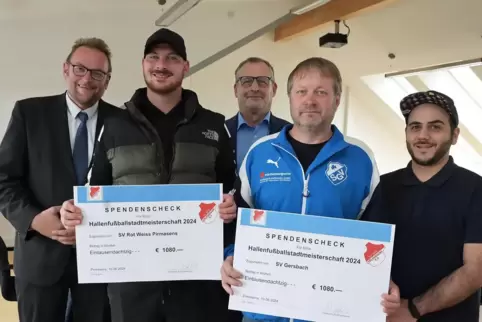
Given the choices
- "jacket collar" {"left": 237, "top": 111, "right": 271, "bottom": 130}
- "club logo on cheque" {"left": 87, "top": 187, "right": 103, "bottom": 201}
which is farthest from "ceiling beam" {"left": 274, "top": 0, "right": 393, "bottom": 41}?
"club logo on cheque" {"left": 87, "top": 187, "right": 103, "bottom": 201}

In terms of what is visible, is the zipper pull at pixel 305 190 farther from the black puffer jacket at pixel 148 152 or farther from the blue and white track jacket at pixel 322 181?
the black puffer jacket at pixel 148 152

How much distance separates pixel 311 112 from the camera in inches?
68.5

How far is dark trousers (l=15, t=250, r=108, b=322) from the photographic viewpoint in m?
2.12

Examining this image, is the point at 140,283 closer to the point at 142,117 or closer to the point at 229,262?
the point at 229,262

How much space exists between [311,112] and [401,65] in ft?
21.0

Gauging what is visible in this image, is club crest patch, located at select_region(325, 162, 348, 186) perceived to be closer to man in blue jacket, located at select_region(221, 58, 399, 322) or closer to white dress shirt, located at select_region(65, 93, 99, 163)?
man in blue jacket, located at select_region(221, 58, 399, 322)

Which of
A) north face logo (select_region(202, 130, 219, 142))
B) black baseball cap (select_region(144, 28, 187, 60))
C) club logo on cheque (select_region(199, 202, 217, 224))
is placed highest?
black baseball cap (select_region(144, 28, 187, 60))

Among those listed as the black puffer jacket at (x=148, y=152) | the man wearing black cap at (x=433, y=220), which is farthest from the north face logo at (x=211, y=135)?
the man wearing black cap at (x=433, y=220)

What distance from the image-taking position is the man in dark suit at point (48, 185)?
207cm

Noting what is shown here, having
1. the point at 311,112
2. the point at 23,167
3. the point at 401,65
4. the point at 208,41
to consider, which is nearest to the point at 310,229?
the point at 311,112

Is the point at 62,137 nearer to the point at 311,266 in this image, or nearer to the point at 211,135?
the point at 211,135

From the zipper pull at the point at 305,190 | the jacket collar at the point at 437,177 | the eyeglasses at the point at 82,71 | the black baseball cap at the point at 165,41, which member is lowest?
the zipper pull at the point at 305,190

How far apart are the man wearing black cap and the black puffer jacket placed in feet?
2.35

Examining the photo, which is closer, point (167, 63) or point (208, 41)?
point (167, 63)
